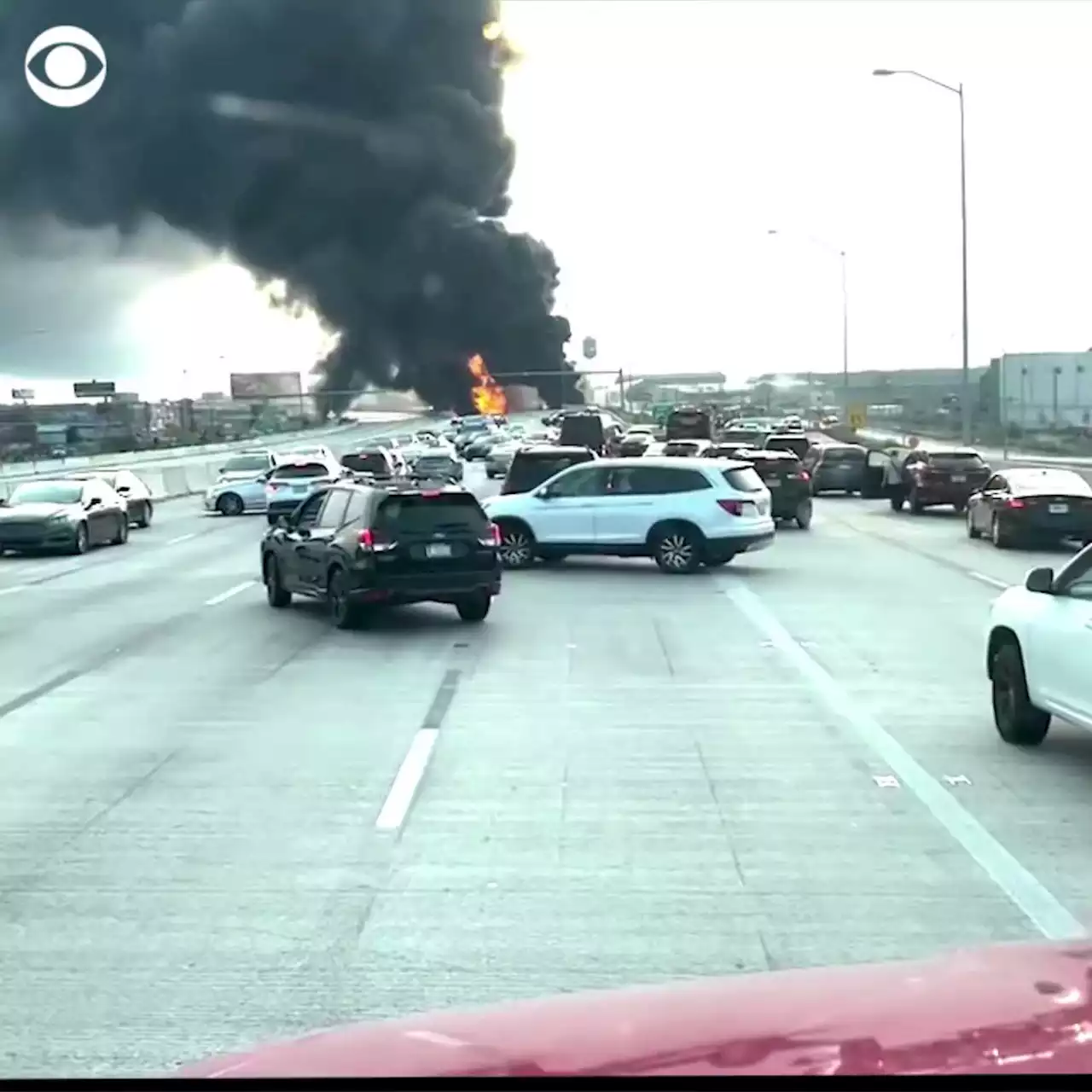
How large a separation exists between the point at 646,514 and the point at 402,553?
23.0ft

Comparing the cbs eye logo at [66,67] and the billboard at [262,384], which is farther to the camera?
the billboard at [262,384]

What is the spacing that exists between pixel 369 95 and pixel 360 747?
8255 cm

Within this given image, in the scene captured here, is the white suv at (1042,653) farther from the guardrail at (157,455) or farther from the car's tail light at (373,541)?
the guardrail at (157,455)

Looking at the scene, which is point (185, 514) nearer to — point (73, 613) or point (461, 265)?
point (73, 613)

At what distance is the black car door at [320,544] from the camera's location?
18859 millimetres

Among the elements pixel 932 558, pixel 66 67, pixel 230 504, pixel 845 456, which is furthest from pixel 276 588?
pixel 66 67

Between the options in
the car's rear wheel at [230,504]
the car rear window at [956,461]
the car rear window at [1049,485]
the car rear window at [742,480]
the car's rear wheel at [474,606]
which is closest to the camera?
the car's rear wheel at [474,606]

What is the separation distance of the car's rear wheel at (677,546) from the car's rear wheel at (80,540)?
451 inches

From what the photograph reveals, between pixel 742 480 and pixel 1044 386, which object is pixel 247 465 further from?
pixel 1044 386

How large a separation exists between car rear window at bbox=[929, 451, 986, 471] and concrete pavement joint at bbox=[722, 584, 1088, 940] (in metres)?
23.6

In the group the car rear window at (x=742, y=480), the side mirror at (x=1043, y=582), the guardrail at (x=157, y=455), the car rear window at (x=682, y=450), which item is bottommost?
the guardrail at (x=157, y=455)

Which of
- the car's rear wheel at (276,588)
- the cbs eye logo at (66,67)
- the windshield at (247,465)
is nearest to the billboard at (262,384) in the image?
the cbs eye logo at (66,67)

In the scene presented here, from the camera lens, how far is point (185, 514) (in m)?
44.9

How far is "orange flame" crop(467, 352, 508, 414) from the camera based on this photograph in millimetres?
104500
